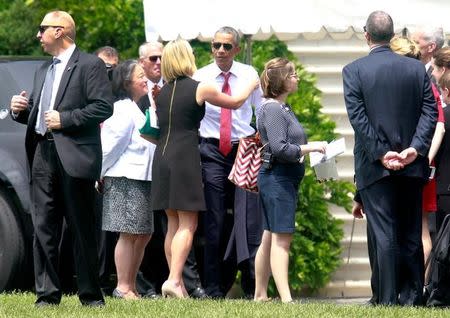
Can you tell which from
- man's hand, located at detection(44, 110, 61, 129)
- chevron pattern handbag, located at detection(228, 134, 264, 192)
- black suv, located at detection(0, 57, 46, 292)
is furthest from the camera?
black suv, located at detection(0, 57, 46, 292)

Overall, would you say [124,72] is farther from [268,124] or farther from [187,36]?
[268,124]

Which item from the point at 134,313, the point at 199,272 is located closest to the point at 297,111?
the point at 199,272

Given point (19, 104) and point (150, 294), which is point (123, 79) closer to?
point (150, 294)

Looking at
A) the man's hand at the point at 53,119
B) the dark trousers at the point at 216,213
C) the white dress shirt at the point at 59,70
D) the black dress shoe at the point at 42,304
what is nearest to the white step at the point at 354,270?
the dark trousers at the point at 216,213

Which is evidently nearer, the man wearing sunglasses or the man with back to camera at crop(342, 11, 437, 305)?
the man with back to camera at crop(342, 11, 437, 305)

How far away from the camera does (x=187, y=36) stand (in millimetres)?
13109

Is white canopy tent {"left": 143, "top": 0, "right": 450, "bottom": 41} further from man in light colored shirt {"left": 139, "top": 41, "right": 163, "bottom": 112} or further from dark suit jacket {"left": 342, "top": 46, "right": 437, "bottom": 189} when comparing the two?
dark suit jacket {"left": 342, "top": 46, "right": 437, "bottom": 189}

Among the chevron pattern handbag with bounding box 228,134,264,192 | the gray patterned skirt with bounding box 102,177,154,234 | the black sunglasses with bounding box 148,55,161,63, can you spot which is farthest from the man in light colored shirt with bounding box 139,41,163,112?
the chevron pattern handbag with bounding box 228,134,264,192

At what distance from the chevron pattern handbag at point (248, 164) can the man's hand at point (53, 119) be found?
6.73 ft

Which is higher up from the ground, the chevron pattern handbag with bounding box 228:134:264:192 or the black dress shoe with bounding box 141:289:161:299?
the chevron pattern handbag with bounding box 228:134:264:192

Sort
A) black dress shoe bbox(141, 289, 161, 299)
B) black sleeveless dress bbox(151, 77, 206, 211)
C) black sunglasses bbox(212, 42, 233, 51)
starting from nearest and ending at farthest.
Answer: black sleeveless dress bbox(151, 77, 206, 211), black sunglasses bbox(212, 42, 233, 51), black dress shoe bbox(141, 289, 161, 299)

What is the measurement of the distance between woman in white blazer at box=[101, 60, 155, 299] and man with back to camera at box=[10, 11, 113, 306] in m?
1.73

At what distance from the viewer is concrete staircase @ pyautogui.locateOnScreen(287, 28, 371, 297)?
14.8 meters

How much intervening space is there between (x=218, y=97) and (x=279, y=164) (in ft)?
2.20
